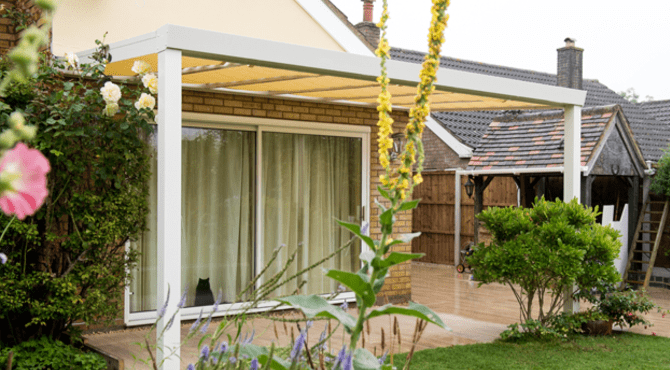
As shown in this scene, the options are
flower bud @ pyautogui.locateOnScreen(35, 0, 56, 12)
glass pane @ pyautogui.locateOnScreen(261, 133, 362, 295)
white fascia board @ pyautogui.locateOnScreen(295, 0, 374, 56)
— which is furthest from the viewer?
glass pane @ pyautogui.locateOnScreen(261, 133, 362, 295)

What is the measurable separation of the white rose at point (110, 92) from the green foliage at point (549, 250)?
4345mm

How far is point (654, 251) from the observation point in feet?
39.6

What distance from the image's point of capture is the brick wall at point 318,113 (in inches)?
322

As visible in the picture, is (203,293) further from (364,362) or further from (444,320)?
(364,362)

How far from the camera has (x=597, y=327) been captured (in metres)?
7.99

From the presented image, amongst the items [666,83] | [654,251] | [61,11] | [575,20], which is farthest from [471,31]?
[61,11]

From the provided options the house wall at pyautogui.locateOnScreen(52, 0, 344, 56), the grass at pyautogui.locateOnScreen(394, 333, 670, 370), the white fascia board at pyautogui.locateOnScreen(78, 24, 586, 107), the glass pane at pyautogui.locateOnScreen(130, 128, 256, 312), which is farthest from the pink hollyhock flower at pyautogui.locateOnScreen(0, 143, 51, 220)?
the glass pane at pyautogui.locateOnScreen(130, 128, 256, 312)

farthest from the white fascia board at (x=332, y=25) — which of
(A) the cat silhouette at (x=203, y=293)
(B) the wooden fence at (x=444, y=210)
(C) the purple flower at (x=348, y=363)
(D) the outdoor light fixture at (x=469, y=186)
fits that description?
(C) the purple flower at (x=348, y=363)

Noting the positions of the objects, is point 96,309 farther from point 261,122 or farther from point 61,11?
point 261,122

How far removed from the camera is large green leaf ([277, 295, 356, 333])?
1608mm

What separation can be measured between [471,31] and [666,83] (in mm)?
23935

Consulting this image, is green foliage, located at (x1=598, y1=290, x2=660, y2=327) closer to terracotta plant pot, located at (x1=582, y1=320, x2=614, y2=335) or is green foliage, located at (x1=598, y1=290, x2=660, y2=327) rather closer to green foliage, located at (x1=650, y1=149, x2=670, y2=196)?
terracotta plant pot, located at (x1=582, y1=320, x2=614, y2=335)

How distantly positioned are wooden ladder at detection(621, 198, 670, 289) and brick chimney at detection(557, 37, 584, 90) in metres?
5.72

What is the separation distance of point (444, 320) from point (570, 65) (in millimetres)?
11458
